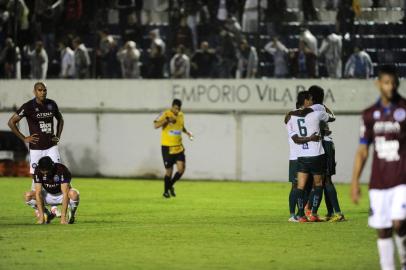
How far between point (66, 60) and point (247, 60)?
5492 mm

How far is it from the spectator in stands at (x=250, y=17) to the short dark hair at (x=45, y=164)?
15.4 metres

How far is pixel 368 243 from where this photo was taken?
14.6 m

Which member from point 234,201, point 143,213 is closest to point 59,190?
point 143,213

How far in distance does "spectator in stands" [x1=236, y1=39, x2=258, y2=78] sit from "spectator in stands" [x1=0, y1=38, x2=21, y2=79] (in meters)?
7.00

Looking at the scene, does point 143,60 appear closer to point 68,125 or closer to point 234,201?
point 68,125

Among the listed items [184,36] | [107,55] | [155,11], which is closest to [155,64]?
[184,36]

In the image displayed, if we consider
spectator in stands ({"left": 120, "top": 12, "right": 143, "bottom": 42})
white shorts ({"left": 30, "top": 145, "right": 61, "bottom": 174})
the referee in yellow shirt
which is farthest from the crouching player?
spectator in stands ({"left": 120, "top": 12, "right": 143, "bottom": 42})

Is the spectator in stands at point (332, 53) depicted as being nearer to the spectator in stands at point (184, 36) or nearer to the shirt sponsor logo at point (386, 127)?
the spectator in stands at point (184, 36)

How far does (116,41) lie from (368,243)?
19.1 meters

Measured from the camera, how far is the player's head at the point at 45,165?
16.3 m

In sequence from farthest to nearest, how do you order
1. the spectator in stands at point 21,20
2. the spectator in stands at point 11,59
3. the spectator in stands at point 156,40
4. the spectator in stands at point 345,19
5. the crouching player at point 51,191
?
the spectator in stands at point 11,59
the spectator in stands at point 21,20
the spectator in stands at point 156,40
the spectator in stands at point 345,19
the crouching player at point 51,191

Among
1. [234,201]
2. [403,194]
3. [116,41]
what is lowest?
[234,201]

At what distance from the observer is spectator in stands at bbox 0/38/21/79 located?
33.5 metres

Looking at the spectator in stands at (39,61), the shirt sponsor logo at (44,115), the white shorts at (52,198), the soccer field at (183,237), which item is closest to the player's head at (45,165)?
the white shorts at (52,198)
